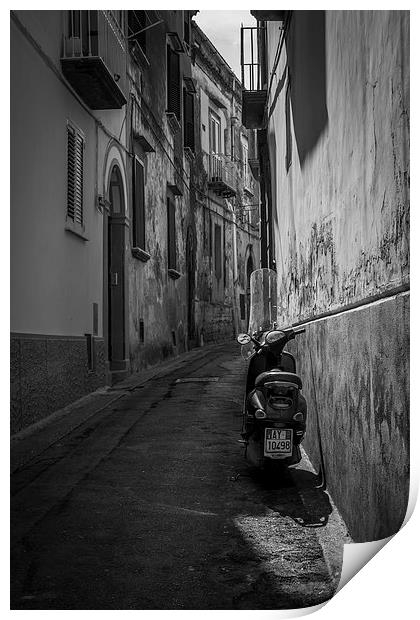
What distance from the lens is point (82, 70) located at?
4.26 metres

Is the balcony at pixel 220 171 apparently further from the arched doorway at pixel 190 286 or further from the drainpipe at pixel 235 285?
the drainpipe at pixel 235 285

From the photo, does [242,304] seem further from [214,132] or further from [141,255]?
[214,132]

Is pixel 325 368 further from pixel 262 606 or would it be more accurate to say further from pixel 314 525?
pixel 262 606

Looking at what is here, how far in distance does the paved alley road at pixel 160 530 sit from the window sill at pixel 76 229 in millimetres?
849

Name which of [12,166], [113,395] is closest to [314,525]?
[12,166]

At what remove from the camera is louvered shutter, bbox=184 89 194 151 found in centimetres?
537

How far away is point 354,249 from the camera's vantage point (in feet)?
9.64

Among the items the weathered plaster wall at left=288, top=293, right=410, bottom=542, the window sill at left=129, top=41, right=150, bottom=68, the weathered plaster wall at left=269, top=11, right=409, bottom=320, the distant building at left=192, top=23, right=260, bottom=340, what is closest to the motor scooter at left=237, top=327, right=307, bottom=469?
the weathered plaster wall at left=288, top=293, right=410, bottom=542

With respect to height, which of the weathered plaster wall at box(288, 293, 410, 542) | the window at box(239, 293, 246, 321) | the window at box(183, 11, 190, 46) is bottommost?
the weathered plaster wall at box(288, 293, 410, 542)

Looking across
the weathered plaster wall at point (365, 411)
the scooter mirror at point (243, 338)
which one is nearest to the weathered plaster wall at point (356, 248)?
the weathered plaster wall at point (365, 411)

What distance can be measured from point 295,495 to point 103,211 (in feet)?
6.60

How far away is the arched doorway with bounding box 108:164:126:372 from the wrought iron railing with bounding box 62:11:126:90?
0.68 metres

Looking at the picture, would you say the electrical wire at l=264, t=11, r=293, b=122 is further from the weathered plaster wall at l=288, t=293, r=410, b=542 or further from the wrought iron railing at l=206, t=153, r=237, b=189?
the weathered plaster wall at l=288, t=293, r=410, b=542

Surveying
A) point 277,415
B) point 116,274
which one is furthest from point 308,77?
point 116,274
